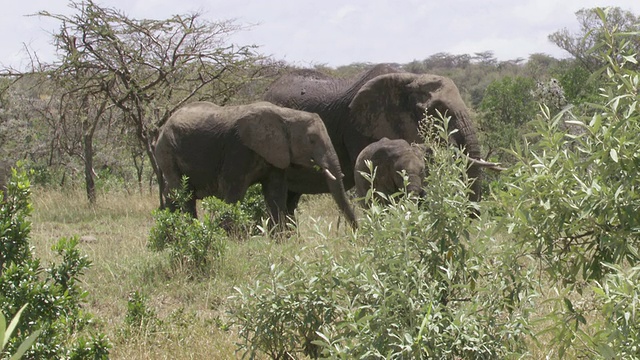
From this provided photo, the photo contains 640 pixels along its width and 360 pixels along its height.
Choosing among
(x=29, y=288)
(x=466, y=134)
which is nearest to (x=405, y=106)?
(x=466, y=134)

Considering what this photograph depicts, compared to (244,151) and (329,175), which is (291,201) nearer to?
(244,151)

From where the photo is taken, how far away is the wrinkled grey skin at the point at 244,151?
377 inches

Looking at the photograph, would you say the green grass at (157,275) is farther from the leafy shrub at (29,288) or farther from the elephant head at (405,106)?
the elephant head at (405,106)

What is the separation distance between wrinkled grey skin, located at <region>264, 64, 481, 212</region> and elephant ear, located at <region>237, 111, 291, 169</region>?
446 millimetres

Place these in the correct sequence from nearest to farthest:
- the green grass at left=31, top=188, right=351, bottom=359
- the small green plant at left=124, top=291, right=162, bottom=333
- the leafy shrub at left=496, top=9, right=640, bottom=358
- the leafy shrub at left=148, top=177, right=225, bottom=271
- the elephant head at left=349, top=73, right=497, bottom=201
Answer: the leafy shrub at left=496, top=9, right=640, bottom=358 < the green grass at left=31, top=188, right=351, bottom=359 < the small green plant at left=124, top=291, right=162, bottom=333 < the leafy shrub at left=148, top=177, right=225, bottom=271 < the elephant head at left=349, top=73, right=497, bottom=201

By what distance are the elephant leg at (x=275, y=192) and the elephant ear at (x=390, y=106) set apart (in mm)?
1340

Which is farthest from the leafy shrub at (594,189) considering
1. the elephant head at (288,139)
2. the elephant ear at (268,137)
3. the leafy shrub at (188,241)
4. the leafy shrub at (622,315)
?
the elephant ear at (268,137)

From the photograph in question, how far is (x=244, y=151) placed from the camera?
973cm

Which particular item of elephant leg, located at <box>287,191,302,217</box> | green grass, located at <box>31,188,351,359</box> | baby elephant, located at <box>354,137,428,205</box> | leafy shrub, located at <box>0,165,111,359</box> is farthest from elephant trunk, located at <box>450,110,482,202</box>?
leafy shrub, located at <box>0,165,111,359</box>

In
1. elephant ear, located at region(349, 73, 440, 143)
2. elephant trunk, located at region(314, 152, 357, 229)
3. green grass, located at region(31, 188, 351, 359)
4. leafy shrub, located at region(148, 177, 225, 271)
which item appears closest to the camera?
green grass, located at region(31, 188, 351, 359)

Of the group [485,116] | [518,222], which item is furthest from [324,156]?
[485,116]

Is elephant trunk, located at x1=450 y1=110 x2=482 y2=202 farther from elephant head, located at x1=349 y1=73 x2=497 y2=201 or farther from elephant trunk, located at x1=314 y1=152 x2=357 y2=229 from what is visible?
elephant trunk, located at x1=314 y1=152 x2=357 y2=229

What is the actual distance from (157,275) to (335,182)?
2.68m

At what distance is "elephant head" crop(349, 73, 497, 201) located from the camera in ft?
31.8
